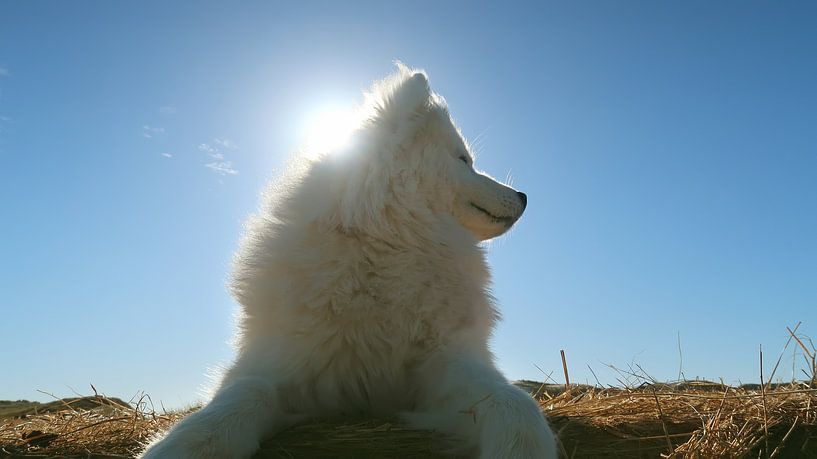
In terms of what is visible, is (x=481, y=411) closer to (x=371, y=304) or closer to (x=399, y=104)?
(x=371, y=304)

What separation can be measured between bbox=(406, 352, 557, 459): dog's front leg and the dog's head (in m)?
0.91

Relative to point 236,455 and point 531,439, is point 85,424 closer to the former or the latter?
point 236,455

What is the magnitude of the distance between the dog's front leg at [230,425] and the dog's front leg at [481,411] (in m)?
0.62

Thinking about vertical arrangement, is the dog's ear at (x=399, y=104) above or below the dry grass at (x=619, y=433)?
above

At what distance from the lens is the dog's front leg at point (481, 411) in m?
2.06

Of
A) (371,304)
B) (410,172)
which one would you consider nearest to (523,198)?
(410,172)

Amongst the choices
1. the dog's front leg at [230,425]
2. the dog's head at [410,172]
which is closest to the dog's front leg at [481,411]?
the dog's front leg at [230,425]

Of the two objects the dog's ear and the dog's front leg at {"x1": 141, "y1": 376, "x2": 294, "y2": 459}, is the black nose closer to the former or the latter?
the dog's ear

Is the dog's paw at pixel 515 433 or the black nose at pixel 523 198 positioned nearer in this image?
the dog's paw at pixel 515 433

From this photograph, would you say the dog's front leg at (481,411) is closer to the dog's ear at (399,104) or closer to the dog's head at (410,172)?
the dog's head at (410,172)

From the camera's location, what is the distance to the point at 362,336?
2859 mm

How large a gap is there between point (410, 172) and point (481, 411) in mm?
1602

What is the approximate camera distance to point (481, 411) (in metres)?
2.26

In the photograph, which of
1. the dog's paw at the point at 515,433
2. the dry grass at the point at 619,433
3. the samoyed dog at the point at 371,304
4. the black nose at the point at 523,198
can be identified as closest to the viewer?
the dog's paw at the point at 515,433
